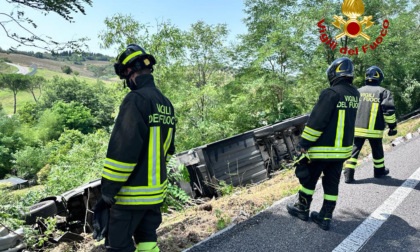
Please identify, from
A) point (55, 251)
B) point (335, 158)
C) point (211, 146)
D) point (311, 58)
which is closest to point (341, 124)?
point (335, 158)

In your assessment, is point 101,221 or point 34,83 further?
point 34,83

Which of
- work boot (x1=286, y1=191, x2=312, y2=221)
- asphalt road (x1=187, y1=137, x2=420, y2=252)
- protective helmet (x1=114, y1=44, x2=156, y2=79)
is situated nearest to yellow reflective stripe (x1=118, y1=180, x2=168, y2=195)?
protective helmet (x1=114, y1=44, x2=156, y2=79)

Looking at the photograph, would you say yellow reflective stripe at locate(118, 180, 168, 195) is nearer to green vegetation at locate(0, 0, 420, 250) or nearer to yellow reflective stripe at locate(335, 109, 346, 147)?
yellow reflective stripe at locate(335, 109, 346, 147)

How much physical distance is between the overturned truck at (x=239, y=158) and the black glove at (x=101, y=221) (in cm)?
337

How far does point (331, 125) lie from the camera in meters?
3.07

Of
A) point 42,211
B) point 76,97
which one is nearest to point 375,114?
point 42,211

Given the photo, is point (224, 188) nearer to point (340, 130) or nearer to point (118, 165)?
point (340, 130)

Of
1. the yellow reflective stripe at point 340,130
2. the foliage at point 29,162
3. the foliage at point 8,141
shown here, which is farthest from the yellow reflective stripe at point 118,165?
the foliage at point 8,141

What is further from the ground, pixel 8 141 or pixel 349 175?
pixel 349 175

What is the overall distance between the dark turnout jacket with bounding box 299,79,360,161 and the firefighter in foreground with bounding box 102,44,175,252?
171cm

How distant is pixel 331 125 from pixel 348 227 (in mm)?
1174

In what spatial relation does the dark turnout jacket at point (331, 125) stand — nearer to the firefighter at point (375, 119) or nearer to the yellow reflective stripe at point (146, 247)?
the firefighter at point (375, 119)

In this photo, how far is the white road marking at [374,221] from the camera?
105 inches

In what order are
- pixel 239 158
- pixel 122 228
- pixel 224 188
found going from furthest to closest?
pixel 239 158
pixel 224 188
pixel 122 228
